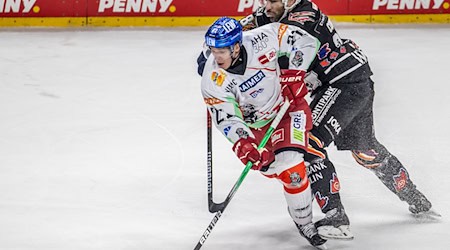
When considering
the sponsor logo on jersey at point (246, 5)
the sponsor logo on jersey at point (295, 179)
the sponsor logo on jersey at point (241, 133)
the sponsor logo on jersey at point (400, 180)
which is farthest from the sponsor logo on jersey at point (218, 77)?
the sponsor logo on jersey at point (246, 5)

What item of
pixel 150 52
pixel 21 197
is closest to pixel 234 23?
pixel 21 197

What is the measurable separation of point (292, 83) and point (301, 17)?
411 mm

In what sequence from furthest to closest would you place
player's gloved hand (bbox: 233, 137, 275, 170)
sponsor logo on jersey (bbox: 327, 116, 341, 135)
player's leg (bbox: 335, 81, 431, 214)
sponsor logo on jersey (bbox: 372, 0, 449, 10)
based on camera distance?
sponsor logo on jersey (bbox: 372, 0, 449, 10), player's leg (bbox: 335, 81, 431, 214), sponsor logo on jersey (bbox: 327, 116, 341, 135), player's gloved hand (bbox: 233, 137, 275, 170)

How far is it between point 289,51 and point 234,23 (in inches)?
14.8

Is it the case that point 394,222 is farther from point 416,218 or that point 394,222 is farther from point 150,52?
point 150,52

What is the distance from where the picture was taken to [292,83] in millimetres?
4570

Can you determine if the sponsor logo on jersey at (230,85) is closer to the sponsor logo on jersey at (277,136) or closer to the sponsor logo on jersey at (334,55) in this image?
the sponsor logo on jersey at (277,136)

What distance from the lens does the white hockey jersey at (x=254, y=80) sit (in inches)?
173

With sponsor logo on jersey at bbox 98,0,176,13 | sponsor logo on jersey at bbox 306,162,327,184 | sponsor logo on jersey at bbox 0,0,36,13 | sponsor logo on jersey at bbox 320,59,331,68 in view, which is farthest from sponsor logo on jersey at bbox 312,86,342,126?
sponsor logo on jersey at bbox 0,0,36,13

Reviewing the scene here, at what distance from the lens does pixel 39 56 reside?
823cm

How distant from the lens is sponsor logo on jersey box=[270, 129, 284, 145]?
453cm

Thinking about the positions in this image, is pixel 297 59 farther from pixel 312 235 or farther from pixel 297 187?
pixel 312 235

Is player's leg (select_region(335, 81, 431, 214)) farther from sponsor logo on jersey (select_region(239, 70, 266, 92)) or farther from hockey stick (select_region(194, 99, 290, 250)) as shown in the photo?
sponsor logo on jersey (select_region(239, 70, 266, 92))

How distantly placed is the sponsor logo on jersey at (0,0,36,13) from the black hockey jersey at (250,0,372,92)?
459 centimetres
